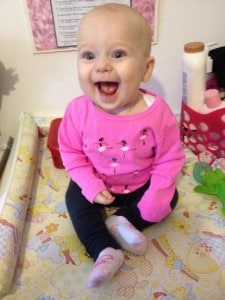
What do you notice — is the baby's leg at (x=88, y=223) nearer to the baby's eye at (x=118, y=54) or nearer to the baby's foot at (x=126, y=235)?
the baby's foot at (x=126, y=235)

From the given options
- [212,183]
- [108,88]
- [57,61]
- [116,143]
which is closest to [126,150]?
[116,143]

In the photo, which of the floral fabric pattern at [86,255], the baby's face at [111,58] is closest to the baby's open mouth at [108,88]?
the baby's face at [111,58]

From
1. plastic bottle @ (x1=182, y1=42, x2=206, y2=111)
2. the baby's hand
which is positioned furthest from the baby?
plastic bottle @ (x1=182, y1=42, x2=206, y2=111)

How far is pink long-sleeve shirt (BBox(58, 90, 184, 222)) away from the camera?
0.66 meters

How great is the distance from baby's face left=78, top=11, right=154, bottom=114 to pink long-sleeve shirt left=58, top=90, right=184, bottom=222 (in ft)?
0.23

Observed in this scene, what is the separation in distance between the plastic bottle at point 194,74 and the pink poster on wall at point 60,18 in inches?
5.4

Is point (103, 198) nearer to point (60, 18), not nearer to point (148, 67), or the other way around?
point (148, 67)

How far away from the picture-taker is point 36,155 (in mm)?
956

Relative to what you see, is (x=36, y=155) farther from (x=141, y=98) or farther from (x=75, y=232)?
(x=141, y=98)

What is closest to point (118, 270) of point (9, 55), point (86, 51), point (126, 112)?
point (126, 112)

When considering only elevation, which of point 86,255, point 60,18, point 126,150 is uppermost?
point 60,18

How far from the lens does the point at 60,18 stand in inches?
33.4

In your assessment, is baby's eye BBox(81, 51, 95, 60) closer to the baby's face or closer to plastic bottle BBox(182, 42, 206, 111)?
the baby's face

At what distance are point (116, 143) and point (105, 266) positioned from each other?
9.8 inches
